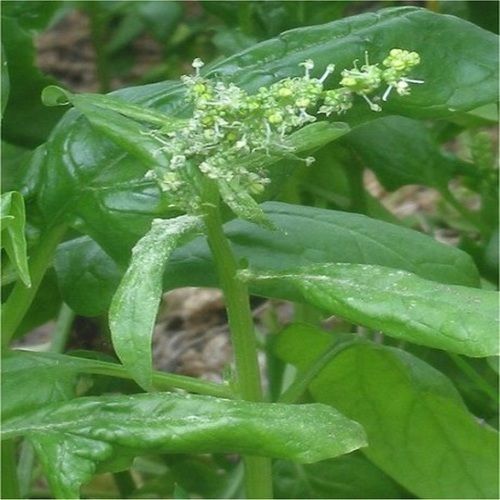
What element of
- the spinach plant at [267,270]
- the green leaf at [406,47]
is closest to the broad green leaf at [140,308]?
the spinach plant at [267,270]

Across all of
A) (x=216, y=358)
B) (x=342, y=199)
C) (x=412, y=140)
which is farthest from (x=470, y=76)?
(x=216, y=358)

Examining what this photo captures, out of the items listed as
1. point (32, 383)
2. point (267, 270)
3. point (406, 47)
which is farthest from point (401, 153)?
point (32, 383)

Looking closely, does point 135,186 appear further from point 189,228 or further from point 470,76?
point 470,76

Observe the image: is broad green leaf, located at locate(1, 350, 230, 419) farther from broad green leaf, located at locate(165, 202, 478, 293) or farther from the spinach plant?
broad green leaf, located at locate(165, 202, 478, 293)

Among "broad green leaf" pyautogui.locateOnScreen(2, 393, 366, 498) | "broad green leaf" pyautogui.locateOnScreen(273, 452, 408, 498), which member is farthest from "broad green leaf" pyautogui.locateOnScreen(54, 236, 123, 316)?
"broad green leaf" pyautogui.locateOnScreen(273, 452, 408, 498)

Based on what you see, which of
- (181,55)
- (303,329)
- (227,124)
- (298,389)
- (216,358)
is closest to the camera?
(227,124)

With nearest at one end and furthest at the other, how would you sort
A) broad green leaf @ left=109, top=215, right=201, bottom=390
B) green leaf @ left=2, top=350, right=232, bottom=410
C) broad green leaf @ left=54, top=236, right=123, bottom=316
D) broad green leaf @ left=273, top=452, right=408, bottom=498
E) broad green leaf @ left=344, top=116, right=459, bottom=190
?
broad green leaf @ left=109, top=215, right=201, bottom=390 → green leaf @ left=2, top=350, right=232, bottom=410 → broad green leaf @ left=54, top=236, right=123, bottom=316 → broad green leaf @ left=273, top=452, right=408, bottom=498 → broad green leaf @ left=344, top=116, right=459, bottom=190

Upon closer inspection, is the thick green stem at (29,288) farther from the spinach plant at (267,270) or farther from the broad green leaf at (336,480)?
the broad green leaf at (336,480)
